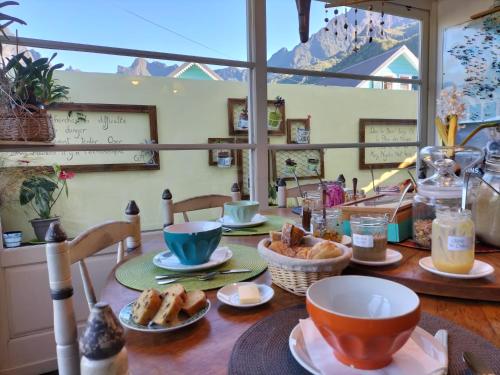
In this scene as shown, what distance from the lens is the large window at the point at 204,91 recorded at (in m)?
2.06

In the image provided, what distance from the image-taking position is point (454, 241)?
78 centimetres

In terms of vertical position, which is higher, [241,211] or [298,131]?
[298,131]

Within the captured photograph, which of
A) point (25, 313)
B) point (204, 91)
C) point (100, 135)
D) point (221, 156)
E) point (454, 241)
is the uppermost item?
point (204, 91)

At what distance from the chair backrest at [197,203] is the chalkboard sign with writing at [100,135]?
2.19ft

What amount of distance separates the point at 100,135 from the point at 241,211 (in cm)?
119

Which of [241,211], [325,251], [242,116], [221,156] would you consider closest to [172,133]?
[221,156]

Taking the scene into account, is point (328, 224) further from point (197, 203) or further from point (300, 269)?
point (197, 203)

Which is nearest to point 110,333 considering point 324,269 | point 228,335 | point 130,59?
point 228,335

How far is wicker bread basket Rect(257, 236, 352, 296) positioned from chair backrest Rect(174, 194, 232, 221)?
92 cm

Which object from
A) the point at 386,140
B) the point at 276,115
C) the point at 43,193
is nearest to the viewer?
the point at 43,193

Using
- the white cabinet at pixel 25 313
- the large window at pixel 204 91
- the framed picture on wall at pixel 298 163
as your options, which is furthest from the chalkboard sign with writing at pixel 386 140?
the white cabinet at pixel 25 313

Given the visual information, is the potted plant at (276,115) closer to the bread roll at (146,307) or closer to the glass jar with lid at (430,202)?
the glass jar with lid at (430,202)

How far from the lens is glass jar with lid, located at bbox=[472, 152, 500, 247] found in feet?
3.17

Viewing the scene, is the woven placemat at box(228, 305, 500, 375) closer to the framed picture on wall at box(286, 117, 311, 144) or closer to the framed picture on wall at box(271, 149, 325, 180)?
the framed picture on wall at box(271, 149, 325, 180)
